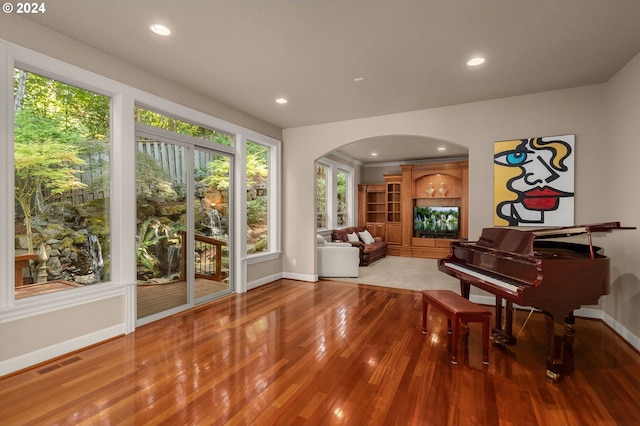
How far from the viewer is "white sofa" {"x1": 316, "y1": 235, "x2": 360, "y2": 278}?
5.90 metres

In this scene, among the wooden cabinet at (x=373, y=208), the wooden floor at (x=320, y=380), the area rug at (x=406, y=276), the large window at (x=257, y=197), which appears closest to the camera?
the wooden floor at (x=320, y=380)

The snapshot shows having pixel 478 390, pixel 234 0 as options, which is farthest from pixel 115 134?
pixel 478 390

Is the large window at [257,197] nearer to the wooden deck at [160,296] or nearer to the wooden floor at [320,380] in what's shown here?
the wooden deck at [160,296]

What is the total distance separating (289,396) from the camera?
2090 mm

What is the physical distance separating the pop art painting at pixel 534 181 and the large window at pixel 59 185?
191 inches

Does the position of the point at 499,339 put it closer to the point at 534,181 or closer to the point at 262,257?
the point at 534,181

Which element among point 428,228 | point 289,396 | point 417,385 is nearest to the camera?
point 289,396

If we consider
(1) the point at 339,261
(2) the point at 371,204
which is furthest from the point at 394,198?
(1) the point at 339,261

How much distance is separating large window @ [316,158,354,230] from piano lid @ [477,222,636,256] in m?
5.16

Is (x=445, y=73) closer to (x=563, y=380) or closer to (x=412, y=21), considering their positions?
(x=412, y=21)

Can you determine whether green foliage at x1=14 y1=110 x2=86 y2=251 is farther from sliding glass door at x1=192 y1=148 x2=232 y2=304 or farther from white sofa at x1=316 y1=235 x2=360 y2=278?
white sofa at x1=316 y1=235 x2=360 y2=278

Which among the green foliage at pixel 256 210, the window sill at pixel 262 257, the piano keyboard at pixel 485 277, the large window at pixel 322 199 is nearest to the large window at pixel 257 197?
the green foliage at pixel 256 210

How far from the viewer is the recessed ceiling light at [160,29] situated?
2544 millimetres

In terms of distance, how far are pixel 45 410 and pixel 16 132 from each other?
221cm
